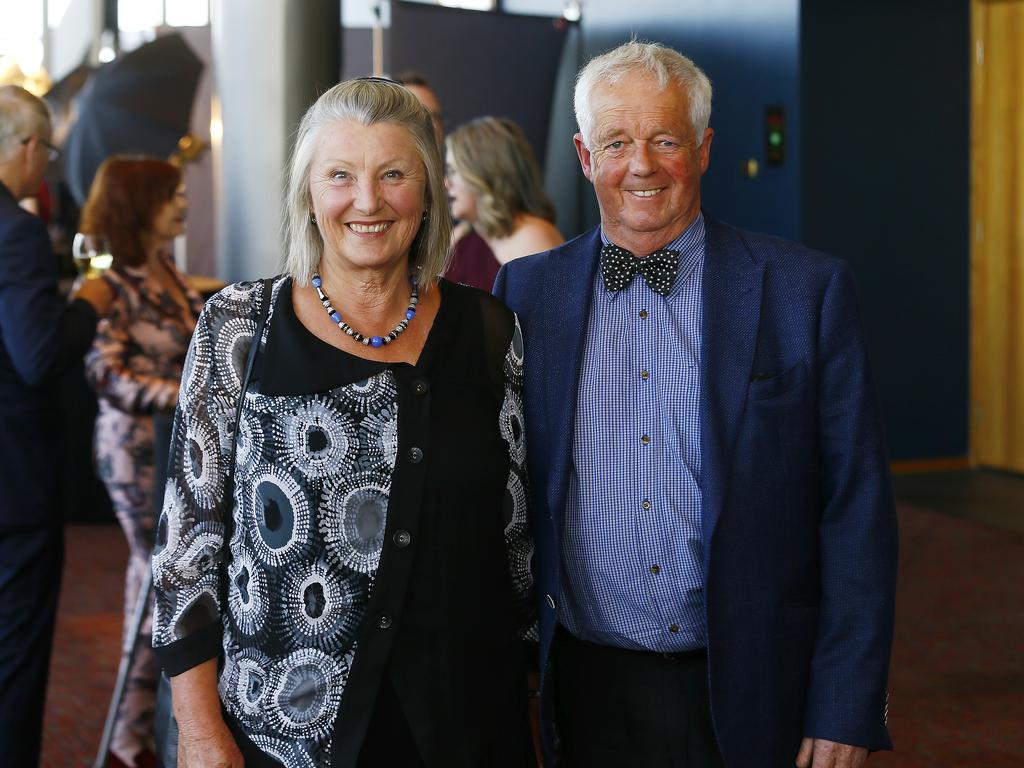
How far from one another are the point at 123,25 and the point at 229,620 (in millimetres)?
13225

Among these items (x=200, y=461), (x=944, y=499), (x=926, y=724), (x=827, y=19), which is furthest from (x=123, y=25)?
(x=200, y=461)

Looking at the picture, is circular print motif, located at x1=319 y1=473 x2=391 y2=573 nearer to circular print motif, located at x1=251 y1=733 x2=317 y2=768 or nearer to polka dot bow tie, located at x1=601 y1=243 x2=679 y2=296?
circular print motif, located at x1=251 y1=733 x2=317 y2=768

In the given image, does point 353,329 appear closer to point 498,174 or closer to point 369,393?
point 369,393

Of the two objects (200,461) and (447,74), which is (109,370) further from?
(447,74)

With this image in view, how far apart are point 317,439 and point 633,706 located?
27.3 inches

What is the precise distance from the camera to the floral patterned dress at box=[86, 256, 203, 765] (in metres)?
3.51

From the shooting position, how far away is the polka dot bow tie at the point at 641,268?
199 cm

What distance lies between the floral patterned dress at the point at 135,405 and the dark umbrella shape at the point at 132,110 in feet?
11.9

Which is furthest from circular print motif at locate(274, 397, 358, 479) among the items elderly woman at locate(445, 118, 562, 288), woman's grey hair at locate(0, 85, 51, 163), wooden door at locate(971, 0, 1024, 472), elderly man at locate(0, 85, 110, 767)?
wooden door at locate(971, 0, 1024, 472)

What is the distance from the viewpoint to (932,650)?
15.2 feet

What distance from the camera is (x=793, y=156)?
7.61 meters

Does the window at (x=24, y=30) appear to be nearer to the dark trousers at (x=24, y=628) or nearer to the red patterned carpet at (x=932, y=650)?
the red patterned carpet at (x=932, y=650)

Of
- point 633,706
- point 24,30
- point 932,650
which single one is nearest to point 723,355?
point 633,706

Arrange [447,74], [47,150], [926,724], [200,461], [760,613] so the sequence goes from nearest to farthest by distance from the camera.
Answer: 1. [200,461]
2. [760,613]
3. [47,150]
4. [926,724]
5. [447,74]
